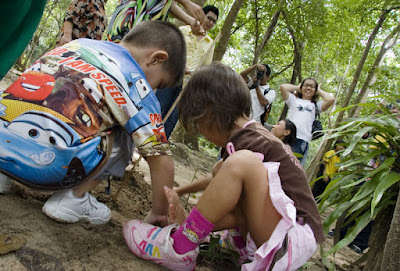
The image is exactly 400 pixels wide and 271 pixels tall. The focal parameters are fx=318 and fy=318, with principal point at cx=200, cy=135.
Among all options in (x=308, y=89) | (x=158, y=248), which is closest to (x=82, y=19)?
(x=158, y=248)

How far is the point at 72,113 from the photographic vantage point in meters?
1.25

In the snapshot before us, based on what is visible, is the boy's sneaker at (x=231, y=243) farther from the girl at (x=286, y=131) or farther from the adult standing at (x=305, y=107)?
the adult standing at (x=305, y=107)

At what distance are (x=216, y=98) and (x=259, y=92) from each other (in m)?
2.52

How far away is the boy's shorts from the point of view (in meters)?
1.47

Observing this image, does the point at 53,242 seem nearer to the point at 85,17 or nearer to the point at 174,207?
the point at 174,207

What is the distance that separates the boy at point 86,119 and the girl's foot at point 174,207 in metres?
0.11

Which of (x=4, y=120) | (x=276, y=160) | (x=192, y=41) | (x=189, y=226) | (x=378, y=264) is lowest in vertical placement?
(x=378, y=264)

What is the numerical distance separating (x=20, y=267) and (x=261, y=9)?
317 inches

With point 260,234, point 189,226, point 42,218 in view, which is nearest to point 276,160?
point 260,234

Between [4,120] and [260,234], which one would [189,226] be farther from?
[4,120]

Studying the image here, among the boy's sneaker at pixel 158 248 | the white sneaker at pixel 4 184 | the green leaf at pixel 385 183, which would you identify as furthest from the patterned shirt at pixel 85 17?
the green leaf at pixel 385 183

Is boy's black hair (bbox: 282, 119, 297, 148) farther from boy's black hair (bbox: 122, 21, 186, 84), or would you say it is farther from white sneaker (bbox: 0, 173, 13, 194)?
white sneaker (bbox: 0, 173, 13, 194)

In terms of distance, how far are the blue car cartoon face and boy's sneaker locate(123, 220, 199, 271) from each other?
41 cm

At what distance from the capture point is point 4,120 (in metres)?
1.20
